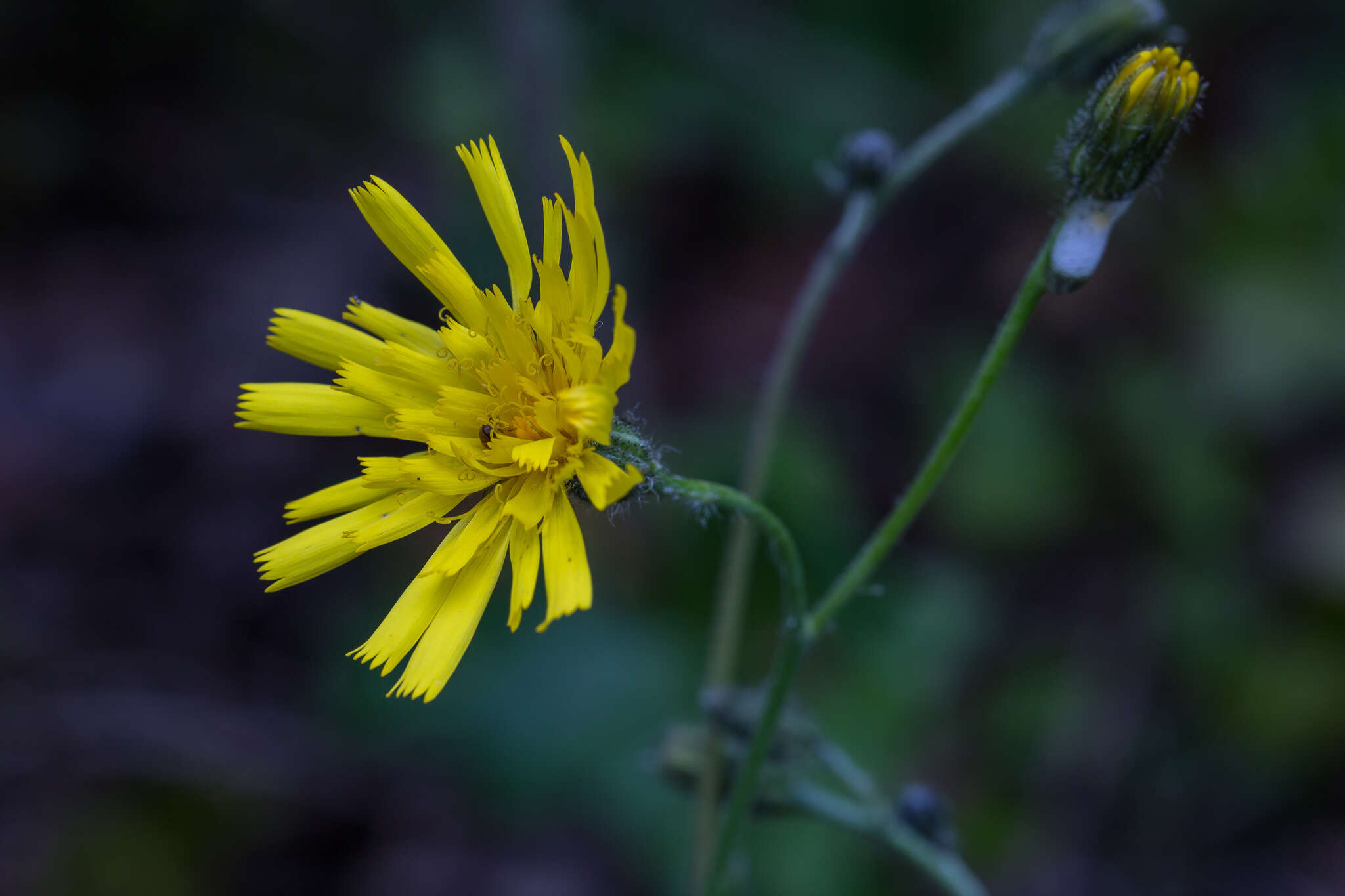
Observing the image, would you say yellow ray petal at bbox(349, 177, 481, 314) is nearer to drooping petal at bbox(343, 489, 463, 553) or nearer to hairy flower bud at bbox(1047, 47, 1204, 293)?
drooping petal at bbox(343, 489, 463, 553)

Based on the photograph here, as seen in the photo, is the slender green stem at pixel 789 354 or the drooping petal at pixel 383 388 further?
the slender green stem at pixel 789 354

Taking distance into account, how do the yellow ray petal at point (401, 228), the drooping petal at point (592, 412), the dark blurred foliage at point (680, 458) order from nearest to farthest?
1. the drooping petal at point (592, 412)
2. the yellow ray petal at point (401, 228)
3. the dark blurred foliage at point (680, 458)

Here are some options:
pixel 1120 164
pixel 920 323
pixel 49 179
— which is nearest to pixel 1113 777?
pixel 920 323

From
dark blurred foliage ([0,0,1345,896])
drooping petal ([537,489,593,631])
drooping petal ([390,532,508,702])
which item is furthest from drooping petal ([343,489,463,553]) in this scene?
dark blurred foliage ([0,0,1345,896])

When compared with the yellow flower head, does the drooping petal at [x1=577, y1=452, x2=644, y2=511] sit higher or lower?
lower

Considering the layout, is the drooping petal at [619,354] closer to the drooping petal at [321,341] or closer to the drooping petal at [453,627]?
the drooping petal at [453,627]

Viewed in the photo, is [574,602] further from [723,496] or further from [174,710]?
[174,710]

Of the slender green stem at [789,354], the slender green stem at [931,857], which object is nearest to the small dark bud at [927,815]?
the slender green stem at [931,857]

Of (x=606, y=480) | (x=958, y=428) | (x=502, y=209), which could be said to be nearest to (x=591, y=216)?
(x=502, y=209)
